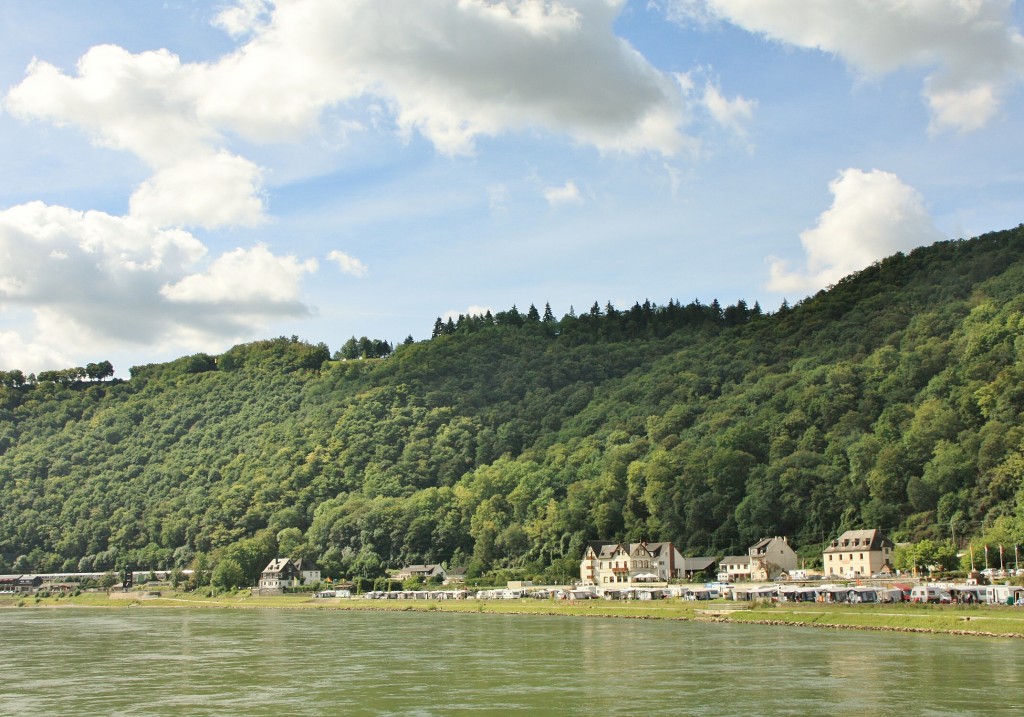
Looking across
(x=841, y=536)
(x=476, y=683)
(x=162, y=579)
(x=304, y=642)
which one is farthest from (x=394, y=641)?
(x=162, y=579)

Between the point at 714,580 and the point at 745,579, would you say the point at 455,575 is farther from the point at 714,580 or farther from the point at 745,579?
the point at 745,579

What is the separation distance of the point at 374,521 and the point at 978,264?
360ft

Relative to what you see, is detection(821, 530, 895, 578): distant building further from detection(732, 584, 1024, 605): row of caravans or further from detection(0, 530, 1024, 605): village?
detection(732, 584, 1024, 605): row of caravans

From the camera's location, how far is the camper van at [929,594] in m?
68.9

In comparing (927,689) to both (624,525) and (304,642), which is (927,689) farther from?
(624,525)

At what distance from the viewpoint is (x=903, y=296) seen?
180 meters

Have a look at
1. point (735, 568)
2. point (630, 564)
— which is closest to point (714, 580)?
point (735, 568)

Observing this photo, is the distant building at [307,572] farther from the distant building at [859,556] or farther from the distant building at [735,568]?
the distant building at [859,556]

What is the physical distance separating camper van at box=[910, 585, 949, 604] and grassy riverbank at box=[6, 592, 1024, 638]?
359cm

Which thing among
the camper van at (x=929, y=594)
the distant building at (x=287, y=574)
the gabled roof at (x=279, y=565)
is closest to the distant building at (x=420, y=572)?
the distant building at (x=287, y=574)

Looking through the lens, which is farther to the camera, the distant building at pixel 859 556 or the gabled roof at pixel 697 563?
the gabled roof at pixel 697 563

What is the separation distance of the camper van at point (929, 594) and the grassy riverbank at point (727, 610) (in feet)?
11.8

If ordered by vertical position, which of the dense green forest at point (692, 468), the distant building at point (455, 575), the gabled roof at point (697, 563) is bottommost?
the distant building at point (455, 575)

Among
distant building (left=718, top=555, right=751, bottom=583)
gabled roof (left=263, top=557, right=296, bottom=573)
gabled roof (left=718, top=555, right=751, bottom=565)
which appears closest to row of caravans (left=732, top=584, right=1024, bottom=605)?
distant building (left=718, top=555, right=751, bottom=583)
